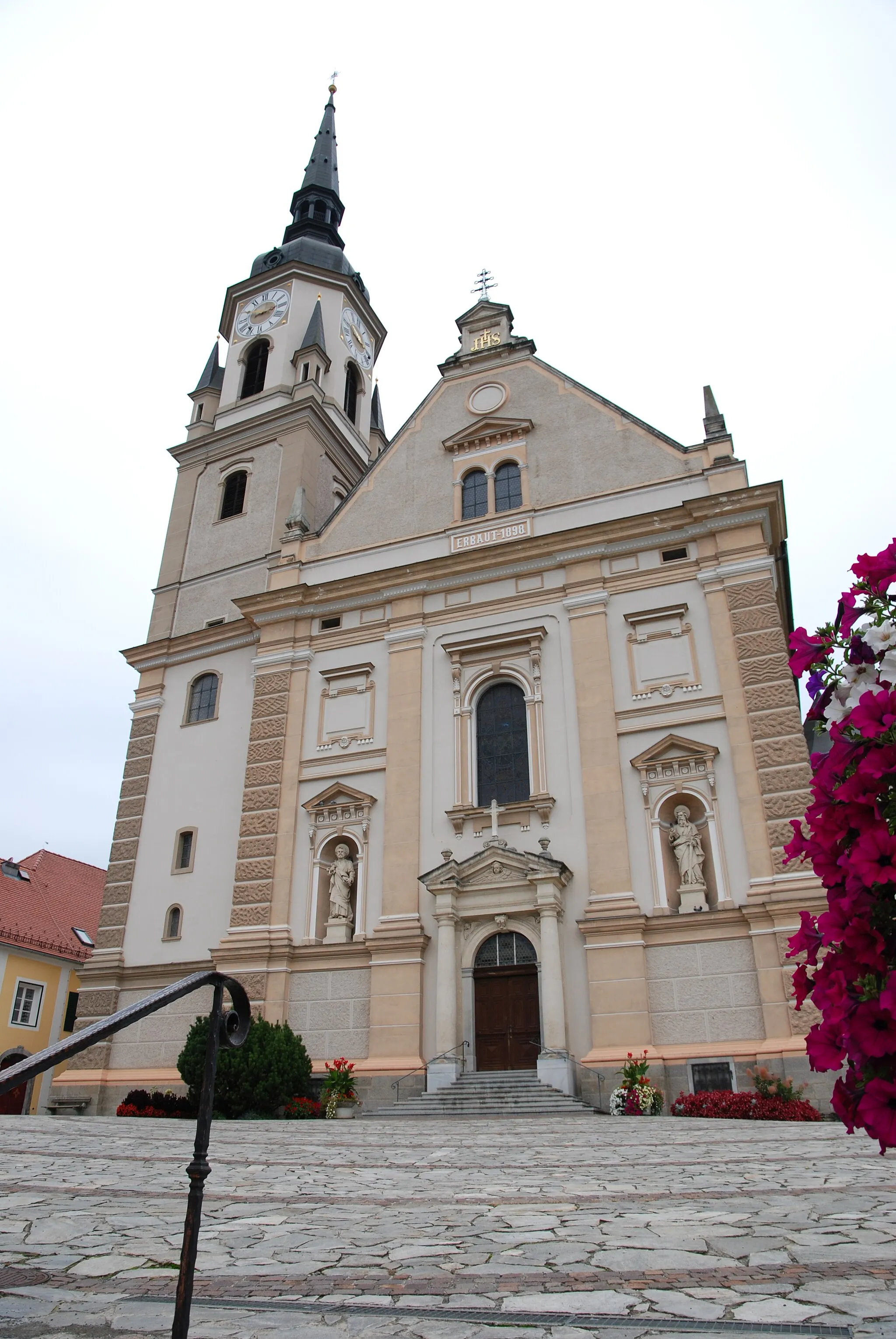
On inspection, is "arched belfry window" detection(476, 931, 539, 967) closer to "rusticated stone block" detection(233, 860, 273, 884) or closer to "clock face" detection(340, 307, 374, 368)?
"rusticated stone block" detection(233, 860, 273, 884)

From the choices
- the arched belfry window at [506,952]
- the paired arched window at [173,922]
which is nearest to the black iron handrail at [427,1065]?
the arched belfry window at [506,952]

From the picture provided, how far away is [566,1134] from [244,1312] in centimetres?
892

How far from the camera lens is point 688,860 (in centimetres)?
1845

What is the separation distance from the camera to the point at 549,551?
22562 millimetres

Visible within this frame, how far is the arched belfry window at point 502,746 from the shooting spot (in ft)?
68.9

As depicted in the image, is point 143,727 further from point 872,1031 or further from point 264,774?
point 872,1031

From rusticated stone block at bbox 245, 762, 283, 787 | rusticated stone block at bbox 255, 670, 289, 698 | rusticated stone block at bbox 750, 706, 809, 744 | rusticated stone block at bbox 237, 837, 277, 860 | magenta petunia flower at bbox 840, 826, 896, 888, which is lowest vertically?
magenta petunia flower at bbox 840, 826, 896, 888

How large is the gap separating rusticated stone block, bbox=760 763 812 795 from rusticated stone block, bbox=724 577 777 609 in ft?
12.1

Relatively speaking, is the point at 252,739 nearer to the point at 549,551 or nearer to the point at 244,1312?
the point at 549,551

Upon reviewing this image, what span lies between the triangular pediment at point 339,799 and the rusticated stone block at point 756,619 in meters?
8.79

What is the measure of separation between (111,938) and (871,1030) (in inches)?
933

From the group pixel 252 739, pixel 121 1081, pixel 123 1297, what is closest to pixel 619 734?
pixel 252 739

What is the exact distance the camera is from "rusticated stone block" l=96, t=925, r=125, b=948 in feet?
76.1

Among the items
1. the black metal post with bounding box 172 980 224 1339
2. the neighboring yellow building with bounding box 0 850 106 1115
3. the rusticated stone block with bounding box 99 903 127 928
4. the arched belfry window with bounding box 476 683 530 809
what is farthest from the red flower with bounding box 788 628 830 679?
the neighboring yellow building with bounding box 0 850 106 1115
